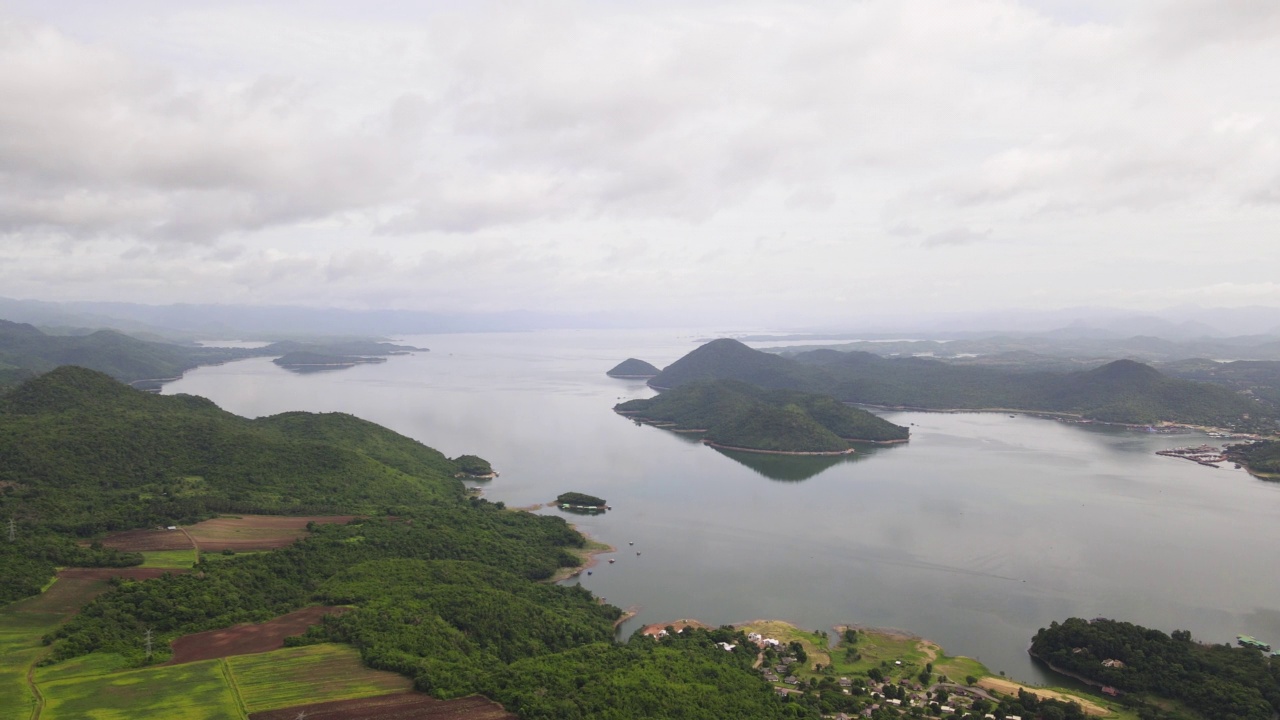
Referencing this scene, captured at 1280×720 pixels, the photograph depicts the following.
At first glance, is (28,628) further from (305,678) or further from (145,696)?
(305,678)

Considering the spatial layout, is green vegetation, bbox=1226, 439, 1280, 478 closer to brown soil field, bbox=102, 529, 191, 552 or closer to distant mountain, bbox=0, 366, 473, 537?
distant mountain, bbox=0, 366, 473, 537

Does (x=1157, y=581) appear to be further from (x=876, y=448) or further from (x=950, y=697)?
(x=876, y=448)

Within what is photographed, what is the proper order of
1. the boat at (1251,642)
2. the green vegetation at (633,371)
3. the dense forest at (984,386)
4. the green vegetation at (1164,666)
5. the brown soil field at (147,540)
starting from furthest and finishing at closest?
the green vegetation at (633,371) → the dense forest at (984,386) → the brown soil field at (147,540) → the boat at (1251,642) → the green vegetation at (1164,666)

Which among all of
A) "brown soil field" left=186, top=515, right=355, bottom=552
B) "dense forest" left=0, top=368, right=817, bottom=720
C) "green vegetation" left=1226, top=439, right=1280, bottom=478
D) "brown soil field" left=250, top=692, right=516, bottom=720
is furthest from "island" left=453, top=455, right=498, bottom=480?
"green vegetation" left=1226, top=439, right=1280, bottom=478

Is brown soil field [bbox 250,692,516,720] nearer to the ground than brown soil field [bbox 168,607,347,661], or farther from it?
nearer to the ground

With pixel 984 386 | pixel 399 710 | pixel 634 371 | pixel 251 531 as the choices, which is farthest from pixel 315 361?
pixel 399 710

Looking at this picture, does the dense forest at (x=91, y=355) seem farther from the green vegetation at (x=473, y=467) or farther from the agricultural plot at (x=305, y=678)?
the agricultural plot at (x=305, y=678)

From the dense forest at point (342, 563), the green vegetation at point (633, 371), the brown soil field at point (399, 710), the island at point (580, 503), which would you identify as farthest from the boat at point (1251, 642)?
the green vegetation at point (633, 371)
